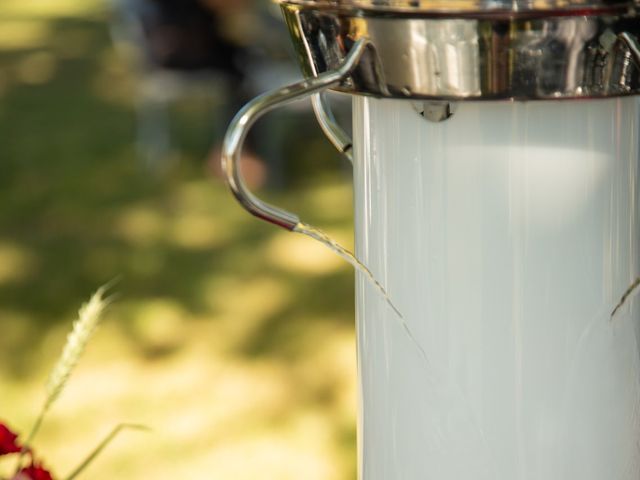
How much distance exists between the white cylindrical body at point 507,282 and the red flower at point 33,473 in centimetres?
28

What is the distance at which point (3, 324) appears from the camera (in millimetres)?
3471

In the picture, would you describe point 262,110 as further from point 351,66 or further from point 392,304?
point 392,304

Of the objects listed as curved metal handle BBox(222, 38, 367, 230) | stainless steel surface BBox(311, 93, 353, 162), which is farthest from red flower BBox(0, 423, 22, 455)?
stainless steel surface BBox(311, 93, 353, 162)

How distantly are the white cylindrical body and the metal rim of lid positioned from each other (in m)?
0.08

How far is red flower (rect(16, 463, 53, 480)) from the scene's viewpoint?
0.88 metres

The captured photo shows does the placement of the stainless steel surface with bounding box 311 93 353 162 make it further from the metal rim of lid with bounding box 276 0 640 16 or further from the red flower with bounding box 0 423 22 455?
the red flower with bounding box 0 423 22 455

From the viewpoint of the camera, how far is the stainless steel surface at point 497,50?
81 centimetres

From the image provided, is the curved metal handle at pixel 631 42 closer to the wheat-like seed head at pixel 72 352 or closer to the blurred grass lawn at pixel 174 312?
the wheat-like seed head at pixel 72 352

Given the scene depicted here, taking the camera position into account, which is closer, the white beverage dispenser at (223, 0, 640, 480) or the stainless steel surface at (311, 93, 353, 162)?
the white beverage dispenser at (223, 0, 640, 480)

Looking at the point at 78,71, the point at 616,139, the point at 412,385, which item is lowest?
the point at 78,71

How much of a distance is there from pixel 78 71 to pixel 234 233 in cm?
307

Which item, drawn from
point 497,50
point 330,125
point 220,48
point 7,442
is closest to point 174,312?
point 220,48

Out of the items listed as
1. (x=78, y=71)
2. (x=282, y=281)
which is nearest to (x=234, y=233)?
(x=282, y=281)

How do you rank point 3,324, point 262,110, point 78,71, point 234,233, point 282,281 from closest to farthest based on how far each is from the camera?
point 262,110
point 3,324
point 282,281
point 234,233
point 78,71
